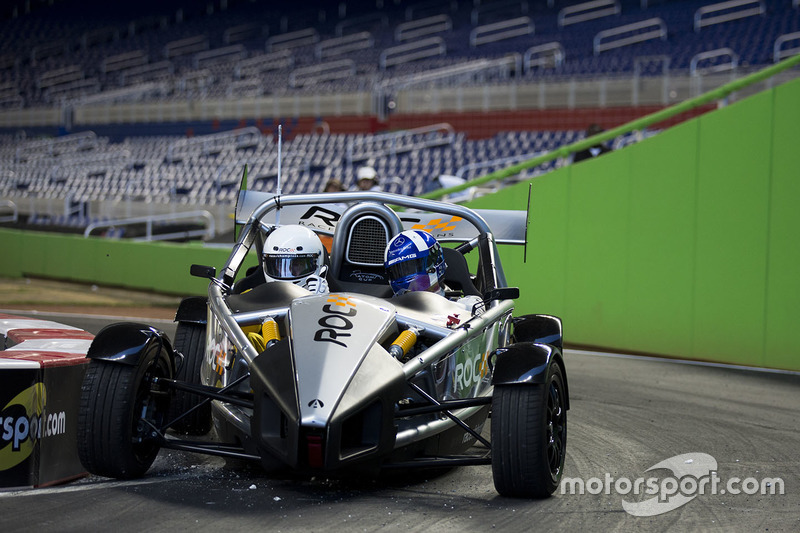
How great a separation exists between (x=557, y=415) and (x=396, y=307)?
102cm

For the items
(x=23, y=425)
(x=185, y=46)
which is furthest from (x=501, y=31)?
(x=23, y=425)

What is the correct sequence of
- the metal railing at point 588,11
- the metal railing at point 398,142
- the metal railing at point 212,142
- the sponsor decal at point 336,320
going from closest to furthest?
the sponsor decal at point 336,320, the metal railing at point 398,142, the metal railing at point 212,142, the metal railing at point 588,11

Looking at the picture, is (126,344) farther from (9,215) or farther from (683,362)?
(9,215)

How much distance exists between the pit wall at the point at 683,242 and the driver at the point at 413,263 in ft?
18.1

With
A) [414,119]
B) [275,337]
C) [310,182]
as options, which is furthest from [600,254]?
[414,119]

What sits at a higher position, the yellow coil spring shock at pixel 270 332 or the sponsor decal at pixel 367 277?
the sponsor decal at pixel 367 277

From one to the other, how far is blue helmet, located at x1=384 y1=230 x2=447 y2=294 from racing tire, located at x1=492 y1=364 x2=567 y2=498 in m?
1.17

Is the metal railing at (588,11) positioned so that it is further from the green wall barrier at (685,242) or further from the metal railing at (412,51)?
the green wall barrier at (685,242)

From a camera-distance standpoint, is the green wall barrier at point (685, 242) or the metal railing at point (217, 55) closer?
the green wall barrier at point (685, 242)

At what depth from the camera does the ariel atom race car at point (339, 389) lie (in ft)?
14.8

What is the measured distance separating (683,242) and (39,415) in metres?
7.89

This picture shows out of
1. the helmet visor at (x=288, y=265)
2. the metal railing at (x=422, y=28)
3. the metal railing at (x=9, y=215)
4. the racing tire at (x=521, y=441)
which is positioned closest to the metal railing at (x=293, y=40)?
the metal railing at (x=422, y=28)

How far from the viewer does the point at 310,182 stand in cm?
2356

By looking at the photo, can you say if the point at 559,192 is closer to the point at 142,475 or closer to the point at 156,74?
the point at 142,475
